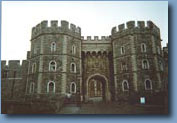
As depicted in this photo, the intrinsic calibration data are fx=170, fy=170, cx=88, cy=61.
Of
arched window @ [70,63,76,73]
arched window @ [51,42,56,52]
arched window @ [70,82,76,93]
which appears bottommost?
arched window @ [70,82,76,93]

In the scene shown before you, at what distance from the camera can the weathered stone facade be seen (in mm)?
7605

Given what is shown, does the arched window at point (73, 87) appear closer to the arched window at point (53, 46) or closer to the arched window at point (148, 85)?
the arched window at point (53, 46)

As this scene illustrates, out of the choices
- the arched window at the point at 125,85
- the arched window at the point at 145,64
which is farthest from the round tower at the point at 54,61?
the arched window at the point at 145,64

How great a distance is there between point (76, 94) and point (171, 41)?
4899 millimetres

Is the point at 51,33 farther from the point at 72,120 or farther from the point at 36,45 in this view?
the point at 72,120

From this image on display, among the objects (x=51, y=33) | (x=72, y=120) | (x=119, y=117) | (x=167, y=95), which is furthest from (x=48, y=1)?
(x=167, y=95)

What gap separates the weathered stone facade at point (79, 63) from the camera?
761cm

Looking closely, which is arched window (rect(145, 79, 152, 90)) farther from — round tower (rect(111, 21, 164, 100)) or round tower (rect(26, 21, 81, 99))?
round tower (rect(26, 21, 81, 99))

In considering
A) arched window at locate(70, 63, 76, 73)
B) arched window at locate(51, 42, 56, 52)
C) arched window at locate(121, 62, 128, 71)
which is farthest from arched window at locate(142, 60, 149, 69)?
arched window at locate(51, 42, 56, 52)

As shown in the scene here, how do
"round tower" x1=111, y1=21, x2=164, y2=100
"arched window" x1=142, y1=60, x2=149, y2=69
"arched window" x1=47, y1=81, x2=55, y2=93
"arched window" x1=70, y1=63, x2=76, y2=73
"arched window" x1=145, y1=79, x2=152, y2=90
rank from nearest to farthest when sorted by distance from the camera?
1. "arched window" x1=145, y1=79, x2=152, y2=90
2. "round tower" x1=111, y1=21, x2=164, y2=100
3. "arched window" x1=142, y1=60, x2=149, y2=69
4. "arched window" x1=47, y1=81, x2=55, y2=93
5. "arched window" x1=70, y1=63, x2=76, y2=73

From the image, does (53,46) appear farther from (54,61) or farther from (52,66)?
(52,66)

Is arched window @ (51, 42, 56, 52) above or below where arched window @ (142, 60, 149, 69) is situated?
above

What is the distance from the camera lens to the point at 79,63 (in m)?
9.05

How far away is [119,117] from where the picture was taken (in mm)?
4660
